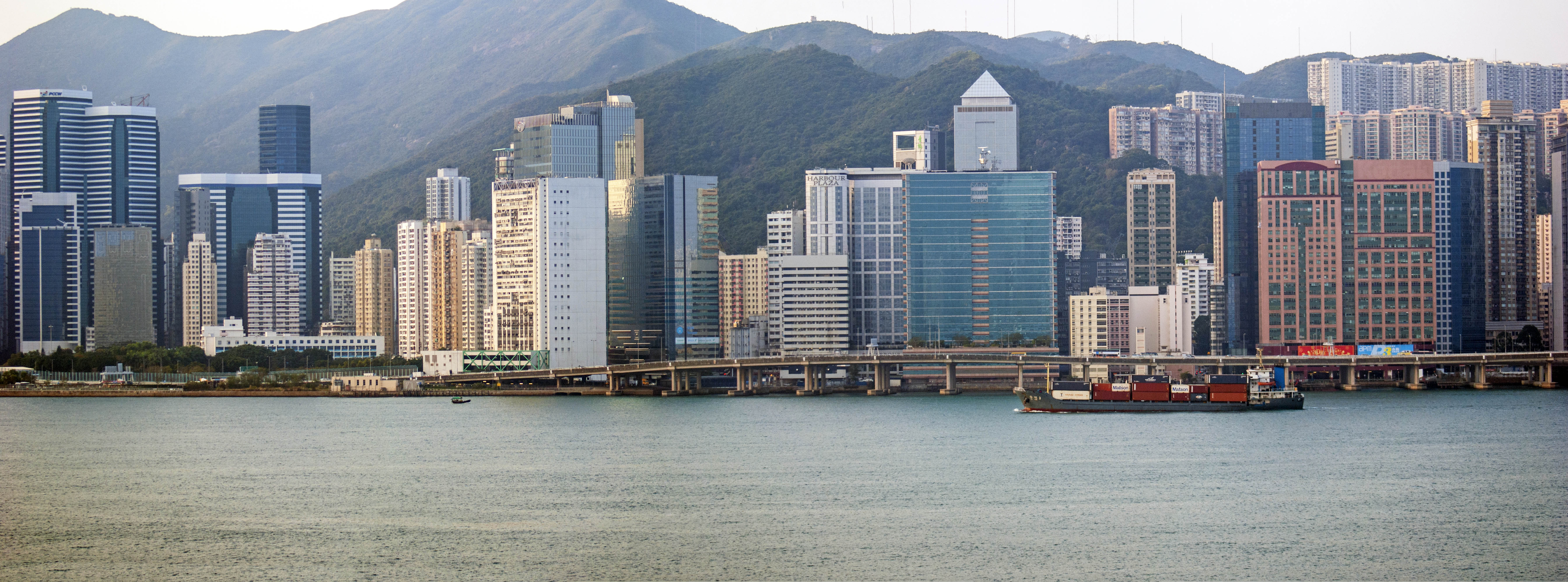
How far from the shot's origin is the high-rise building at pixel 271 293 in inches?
7057

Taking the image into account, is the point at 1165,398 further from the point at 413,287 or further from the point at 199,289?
the point at 199,289

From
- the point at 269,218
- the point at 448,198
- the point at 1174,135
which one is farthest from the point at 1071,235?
the point at 269,218

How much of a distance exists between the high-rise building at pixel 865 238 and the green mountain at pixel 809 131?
14443 millimetres

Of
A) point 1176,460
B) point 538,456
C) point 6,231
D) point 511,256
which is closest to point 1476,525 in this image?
point 1176,460

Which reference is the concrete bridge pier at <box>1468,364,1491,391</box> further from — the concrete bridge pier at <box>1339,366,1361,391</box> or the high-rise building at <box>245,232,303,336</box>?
the high-rise building at <box>245,232,303,336</box>

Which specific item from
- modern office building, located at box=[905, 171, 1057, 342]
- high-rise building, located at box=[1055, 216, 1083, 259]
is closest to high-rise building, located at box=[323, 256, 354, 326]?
modern office building, located at box=[905, 171, 1057, 342]

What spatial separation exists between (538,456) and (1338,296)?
8240cm

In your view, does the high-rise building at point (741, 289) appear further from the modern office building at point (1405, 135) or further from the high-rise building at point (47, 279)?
the modern office building at point (1405, 135)

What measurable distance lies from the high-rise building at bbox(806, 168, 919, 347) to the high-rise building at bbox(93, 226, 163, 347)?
7136 cm

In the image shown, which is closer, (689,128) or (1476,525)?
(1476,525)

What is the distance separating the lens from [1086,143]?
181250 millimetres

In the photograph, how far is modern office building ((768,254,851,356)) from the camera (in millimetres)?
138750

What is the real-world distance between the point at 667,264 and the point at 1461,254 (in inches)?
2648

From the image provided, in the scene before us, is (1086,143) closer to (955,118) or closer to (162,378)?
(955,118)
